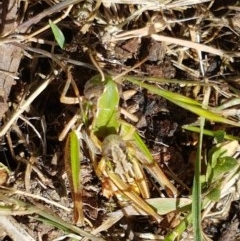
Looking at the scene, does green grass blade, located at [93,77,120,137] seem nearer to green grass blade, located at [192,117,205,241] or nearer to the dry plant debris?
the dry plant debris

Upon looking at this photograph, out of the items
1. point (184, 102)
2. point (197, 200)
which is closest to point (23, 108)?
point (184, 102)

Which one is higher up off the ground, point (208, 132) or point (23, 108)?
point (23, 108)

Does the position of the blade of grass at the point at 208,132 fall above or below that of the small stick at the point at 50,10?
below

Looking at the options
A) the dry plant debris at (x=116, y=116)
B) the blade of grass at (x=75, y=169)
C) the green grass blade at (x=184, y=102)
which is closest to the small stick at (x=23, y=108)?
the dry plant debris at (x=116, y=116)

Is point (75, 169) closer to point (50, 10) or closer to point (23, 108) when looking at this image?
point (23, 108)

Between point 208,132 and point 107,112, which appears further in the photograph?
point 208,132

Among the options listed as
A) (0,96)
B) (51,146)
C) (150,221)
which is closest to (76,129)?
(51,146)

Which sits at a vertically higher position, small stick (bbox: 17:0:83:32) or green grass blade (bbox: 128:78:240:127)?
small stick (bbox: 17:0:83:32)

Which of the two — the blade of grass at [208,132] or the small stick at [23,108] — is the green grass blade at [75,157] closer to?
the small stick at [23,108]

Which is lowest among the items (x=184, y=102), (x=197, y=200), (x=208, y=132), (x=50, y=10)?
(x=197, y=200)

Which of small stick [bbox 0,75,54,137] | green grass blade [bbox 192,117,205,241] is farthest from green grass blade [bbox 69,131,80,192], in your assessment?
green grass blade [bbox 192,117,205,241]
